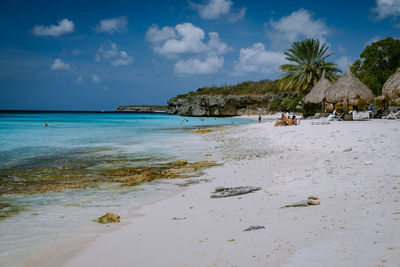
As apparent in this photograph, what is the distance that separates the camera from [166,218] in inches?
188

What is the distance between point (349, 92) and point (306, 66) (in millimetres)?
14554

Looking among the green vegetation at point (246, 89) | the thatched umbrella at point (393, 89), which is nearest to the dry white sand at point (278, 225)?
the thatched umbrella at point (393, 89)

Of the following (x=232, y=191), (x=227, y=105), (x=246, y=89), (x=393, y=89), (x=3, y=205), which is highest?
(x=246, y=89)

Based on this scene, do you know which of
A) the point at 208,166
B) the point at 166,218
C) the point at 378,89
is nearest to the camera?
the point at 166,218

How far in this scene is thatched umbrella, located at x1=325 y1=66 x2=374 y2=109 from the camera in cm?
1998

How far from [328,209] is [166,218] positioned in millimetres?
2629

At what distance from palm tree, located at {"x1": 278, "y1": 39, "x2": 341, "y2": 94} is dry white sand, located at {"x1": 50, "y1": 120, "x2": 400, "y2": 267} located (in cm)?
2855

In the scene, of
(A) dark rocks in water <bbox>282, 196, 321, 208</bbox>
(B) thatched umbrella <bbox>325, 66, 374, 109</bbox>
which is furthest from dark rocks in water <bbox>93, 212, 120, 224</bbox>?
(B) thatched umbrella <bbox>325, 66, 374, 109</bbox>

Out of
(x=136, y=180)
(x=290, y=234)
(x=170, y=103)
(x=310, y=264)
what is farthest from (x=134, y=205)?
(x=170, y=103)

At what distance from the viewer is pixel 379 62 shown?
34.6 meters

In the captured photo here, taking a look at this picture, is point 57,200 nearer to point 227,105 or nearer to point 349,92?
point 349,92

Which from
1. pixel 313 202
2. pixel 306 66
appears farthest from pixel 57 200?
pixel 306 66

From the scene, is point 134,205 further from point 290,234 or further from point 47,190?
point 290,234

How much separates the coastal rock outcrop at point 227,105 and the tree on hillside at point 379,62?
90.9 feet
